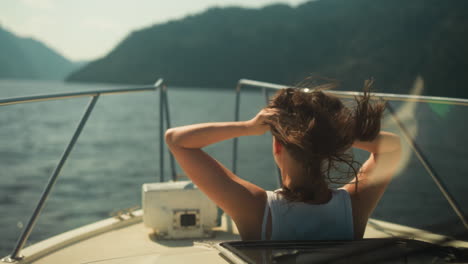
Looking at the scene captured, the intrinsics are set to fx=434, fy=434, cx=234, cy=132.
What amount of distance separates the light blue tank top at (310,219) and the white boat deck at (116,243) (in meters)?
0.68

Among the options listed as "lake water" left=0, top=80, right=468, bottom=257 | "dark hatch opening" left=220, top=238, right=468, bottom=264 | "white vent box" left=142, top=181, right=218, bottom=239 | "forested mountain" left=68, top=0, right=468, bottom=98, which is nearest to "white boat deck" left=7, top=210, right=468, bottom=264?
"white vent box" left=142, top=181, right=218, bottom=239

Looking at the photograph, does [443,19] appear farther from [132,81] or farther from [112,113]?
[132,81]

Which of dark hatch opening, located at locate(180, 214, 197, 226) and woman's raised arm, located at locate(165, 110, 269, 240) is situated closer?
woman's raised arm, located at locate(165, 110, 269, 240)

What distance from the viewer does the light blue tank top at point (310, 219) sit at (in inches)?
39.0

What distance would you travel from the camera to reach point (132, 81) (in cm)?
6381

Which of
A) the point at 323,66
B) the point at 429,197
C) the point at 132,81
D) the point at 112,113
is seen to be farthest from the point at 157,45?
the point at 429,197

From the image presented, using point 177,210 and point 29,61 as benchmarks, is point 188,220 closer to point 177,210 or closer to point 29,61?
point 177,210

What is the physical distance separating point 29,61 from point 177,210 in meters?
142

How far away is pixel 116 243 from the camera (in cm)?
203

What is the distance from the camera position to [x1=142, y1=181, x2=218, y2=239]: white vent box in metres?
2.03

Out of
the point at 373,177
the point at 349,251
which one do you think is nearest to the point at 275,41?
the point at 373,177

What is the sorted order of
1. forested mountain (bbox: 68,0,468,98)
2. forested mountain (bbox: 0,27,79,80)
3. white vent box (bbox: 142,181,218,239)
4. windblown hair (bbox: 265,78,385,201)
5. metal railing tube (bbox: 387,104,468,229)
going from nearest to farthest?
windblown hair (bbox: 265,78,385,201), metal railing tube (bbox: 387,104,468,229), white vent box (bbox: 142,181,218,239), forested mountain (bbox: 68,0,468,98), forested mountain (bbox: 0,27,79,80)

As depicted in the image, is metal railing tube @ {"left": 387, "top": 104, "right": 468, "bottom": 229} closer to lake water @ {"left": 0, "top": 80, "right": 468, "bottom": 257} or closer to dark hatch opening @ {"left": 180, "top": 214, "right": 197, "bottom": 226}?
lake water @ {"left": 0, "top": 80, "right": 468, "bottom": 257}

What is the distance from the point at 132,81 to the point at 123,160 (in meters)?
43.6
